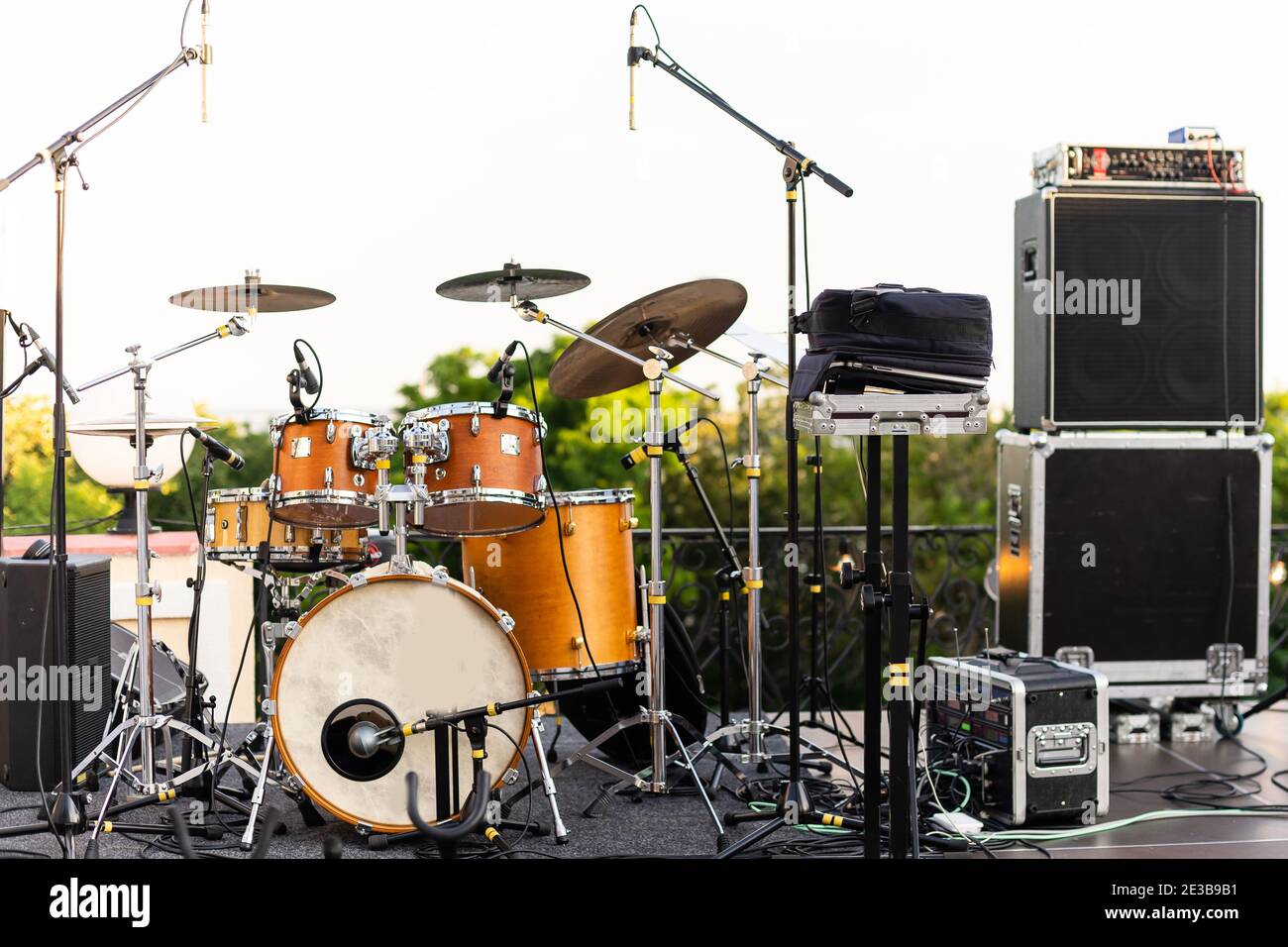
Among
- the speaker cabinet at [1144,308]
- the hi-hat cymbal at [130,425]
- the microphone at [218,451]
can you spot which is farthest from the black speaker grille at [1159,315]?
the hi-hat cymbal at [130,425]

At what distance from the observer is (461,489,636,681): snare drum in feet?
12.9

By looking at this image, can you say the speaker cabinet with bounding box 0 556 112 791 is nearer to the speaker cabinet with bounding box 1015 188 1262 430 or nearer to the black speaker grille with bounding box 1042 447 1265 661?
the black speaker grille with bounding box 1042 447 1265 661

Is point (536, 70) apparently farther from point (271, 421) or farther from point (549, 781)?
point (549, 781)

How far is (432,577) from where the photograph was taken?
358cm

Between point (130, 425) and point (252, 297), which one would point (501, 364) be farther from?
point (130, 425)

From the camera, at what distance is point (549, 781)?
363 centimetres

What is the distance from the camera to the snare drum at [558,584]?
154 inches

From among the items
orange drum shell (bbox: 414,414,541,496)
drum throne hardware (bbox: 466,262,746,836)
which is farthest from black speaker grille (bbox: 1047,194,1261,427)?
orange drum shell (bbox: 414,414,541,496)

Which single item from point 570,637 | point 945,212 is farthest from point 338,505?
point 945,212

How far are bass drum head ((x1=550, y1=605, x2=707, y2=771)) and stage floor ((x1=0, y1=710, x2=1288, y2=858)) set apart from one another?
15cm

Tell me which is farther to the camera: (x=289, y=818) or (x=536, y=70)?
(x=536, y=70)

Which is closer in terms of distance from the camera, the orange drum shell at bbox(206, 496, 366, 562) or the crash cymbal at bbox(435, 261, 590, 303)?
the crash cymbal at bbox(435, 261, 590, 303)

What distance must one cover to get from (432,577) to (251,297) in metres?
1.08

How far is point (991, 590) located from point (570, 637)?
78.8 inches
